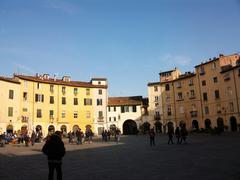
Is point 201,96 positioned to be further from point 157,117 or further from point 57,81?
point 57,81

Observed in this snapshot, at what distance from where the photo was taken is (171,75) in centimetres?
7169

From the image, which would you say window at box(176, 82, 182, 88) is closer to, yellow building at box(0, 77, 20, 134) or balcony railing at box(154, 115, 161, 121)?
balcony railing at box(154, 115, 161, 121)

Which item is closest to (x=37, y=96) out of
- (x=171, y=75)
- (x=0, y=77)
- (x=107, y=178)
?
(x=0, y=77)

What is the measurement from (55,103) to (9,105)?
1178 cm

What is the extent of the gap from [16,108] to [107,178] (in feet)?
163

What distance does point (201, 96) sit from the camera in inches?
2414

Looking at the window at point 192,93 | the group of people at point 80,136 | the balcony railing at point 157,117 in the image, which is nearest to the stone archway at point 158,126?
the balcony railing at point 157,117

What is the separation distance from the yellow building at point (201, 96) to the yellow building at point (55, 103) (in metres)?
15.4

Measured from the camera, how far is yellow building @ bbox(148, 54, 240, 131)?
174 feet

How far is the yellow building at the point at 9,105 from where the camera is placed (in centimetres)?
5225

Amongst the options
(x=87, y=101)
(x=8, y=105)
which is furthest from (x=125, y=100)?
(x=8, y=105)

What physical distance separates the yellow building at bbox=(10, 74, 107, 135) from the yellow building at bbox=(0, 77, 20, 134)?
1.20m

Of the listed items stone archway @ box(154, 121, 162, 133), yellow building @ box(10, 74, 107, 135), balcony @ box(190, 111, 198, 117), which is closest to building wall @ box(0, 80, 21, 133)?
yellow building @ box(10, 74, 107, 135)

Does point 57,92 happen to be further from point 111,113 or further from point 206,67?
point 206,67
